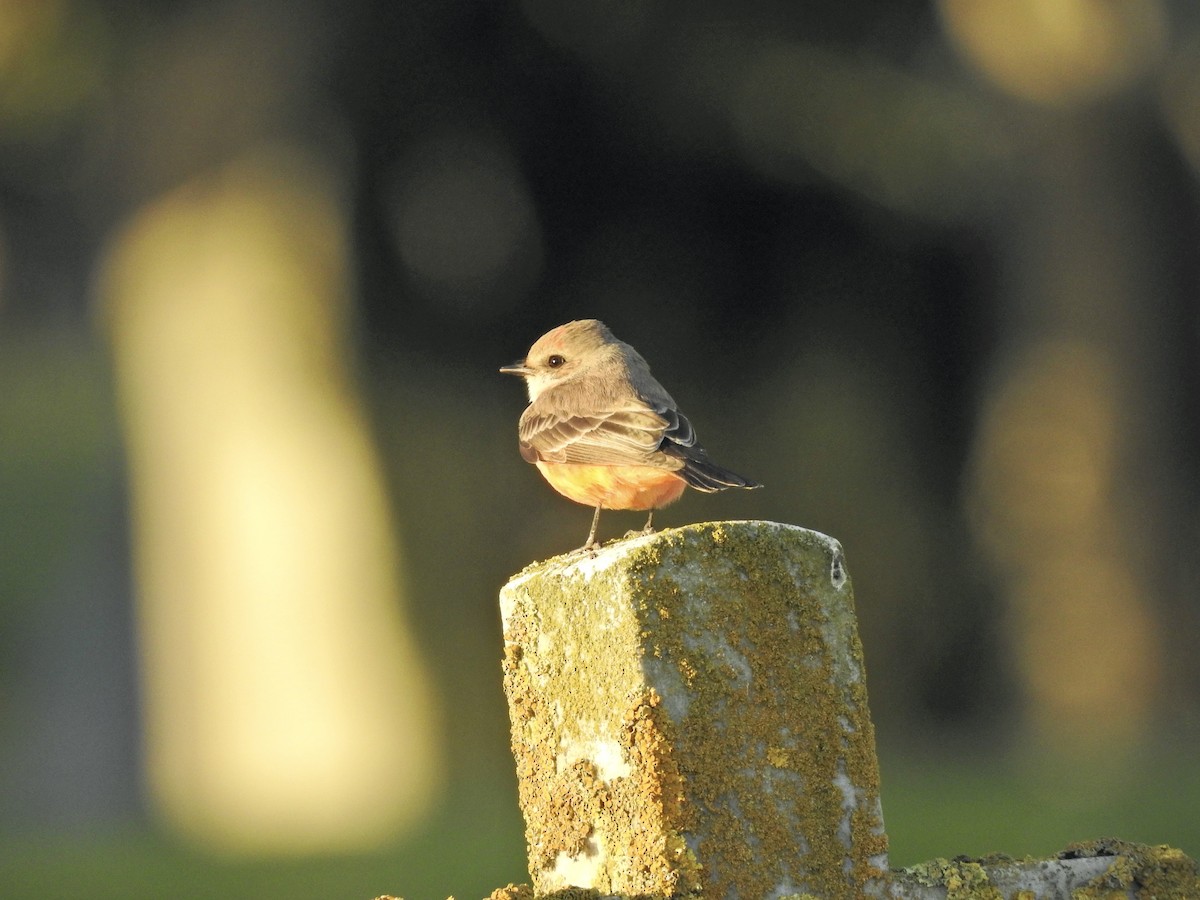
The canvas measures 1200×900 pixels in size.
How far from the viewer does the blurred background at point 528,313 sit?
14648mm

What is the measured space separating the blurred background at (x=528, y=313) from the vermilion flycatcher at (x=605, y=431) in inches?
289

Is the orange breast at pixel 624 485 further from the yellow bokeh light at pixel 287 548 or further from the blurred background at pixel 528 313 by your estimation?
the yellow bokeh light at pixel 287 548

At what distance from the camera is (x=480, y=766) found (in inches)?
606

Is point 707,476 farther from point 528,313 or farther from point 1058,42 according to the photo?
point 1058,42

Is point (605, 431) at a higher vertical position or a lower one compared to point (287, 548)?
lower

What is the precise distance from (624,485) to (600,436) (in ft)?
0.97

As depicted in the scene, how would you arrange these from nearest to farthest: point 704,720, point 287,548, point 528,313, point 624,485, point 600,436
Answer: point 704,720, point 624,485, point 600,436, point 287,548, point 528,313

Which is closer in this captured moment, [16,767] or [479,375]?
[479,375]

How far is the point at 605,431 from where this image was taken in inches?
241

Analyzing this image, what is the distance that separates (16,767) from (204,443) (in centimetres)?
920

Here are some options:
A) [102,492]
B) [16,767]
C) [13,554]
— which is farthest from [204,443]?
[13,554]

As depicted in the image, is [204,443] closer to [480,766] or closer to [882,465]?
[480,766]

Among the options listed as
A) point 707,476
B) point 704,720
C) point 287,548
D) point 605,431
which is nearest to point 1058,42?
point 287,548

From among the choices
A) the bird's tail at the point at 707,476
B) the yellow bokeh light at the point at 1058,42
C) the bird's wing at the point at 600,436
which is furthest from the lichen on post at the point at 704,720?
the yellow bokeh light at the point at 1058,42
